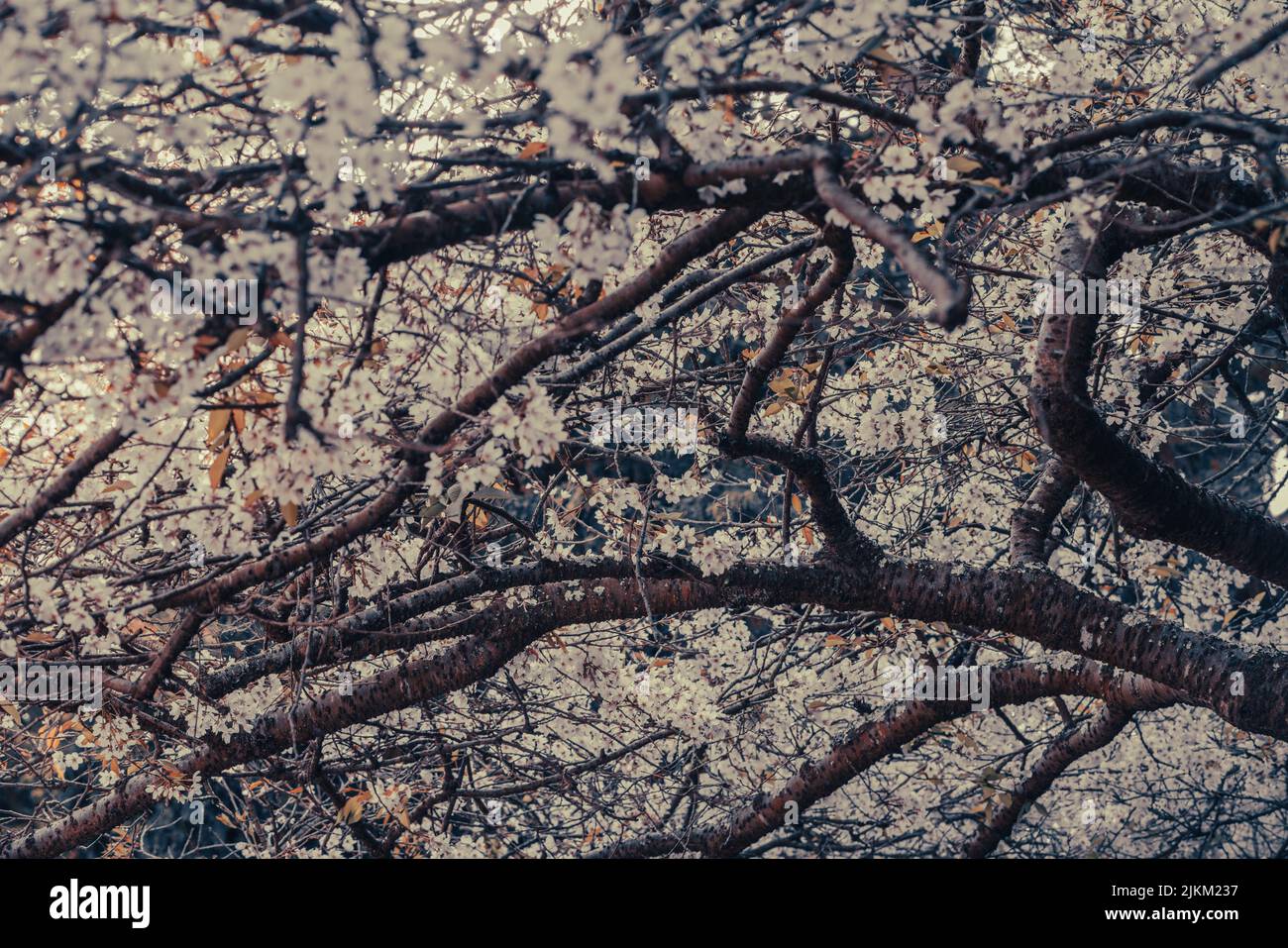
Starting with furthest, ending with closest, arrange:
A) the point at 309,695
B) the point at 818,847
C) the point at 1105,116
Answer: the point at 818,847 < the point at 1105,116 < the point at 309,695

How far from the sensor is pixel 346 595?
3777 mm

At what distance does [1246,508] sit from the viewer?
12.9ft

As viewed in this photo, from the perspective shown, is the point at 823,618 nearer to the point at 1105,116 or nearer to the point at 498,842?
the point at 498,842

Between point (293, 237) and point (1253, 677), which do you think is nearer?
point (293, 237)

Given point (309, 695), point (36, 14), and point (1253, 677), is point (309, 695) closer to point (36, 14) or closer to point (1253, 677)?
point (36, 14)

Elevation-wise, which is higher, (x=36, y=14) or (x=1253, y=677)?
(x=36, y=14)

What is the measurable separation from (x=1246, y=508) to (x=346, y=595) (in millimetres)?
3269
